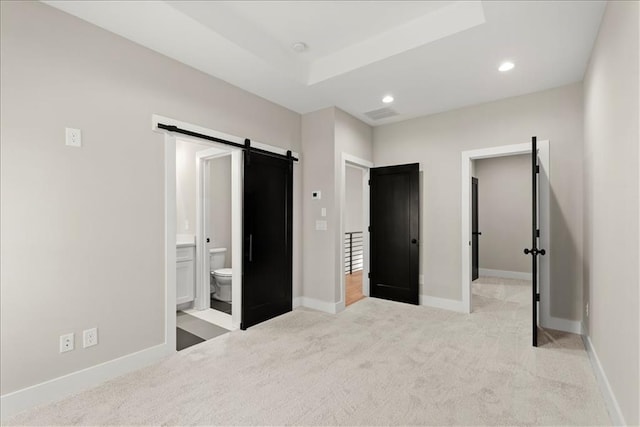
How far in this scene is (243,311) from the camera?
3504 millimetres

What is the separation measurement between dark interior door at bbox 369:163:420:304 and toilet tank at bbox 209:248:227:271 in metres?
2.36

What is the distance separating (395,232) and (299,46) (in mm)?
2863

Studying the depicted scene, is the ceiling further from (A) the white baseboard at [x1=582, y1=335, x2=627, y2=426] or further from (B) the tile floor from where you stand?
(B) the tile floor

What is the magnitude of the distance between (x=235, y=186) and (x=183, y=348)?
1775mm

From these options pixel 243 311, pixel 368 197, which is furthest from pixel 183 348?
pixel 368 197

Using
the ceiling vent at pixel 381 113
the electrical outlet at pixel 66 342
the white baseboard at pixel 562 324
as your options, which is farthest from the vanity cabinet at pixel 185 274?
the white baseboard at pixel 562 324

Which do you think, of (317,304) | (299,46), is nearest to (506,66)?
(299,46)

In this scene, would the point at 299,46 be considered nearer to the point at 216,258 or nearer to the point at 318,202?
the point at 318,202

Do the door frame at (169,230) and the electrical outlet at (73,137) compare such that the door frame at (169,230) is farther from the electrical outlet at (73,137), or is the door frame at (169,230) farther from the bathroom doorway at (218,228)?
the bathroom doorway at (218,228)

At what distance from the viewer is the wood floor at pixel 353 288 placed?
15.6 feet

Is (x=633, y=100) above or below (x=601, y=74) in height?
below

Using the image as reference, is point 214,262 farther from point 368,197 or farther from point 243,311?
point 368,197

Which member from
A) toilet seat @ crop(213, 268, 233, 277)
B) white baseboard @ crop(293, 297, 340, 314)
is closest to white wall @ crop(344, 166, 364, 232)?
white baseboard @ crop(293, 297, 340, 314)

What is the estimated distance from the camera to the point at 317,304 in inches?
166
